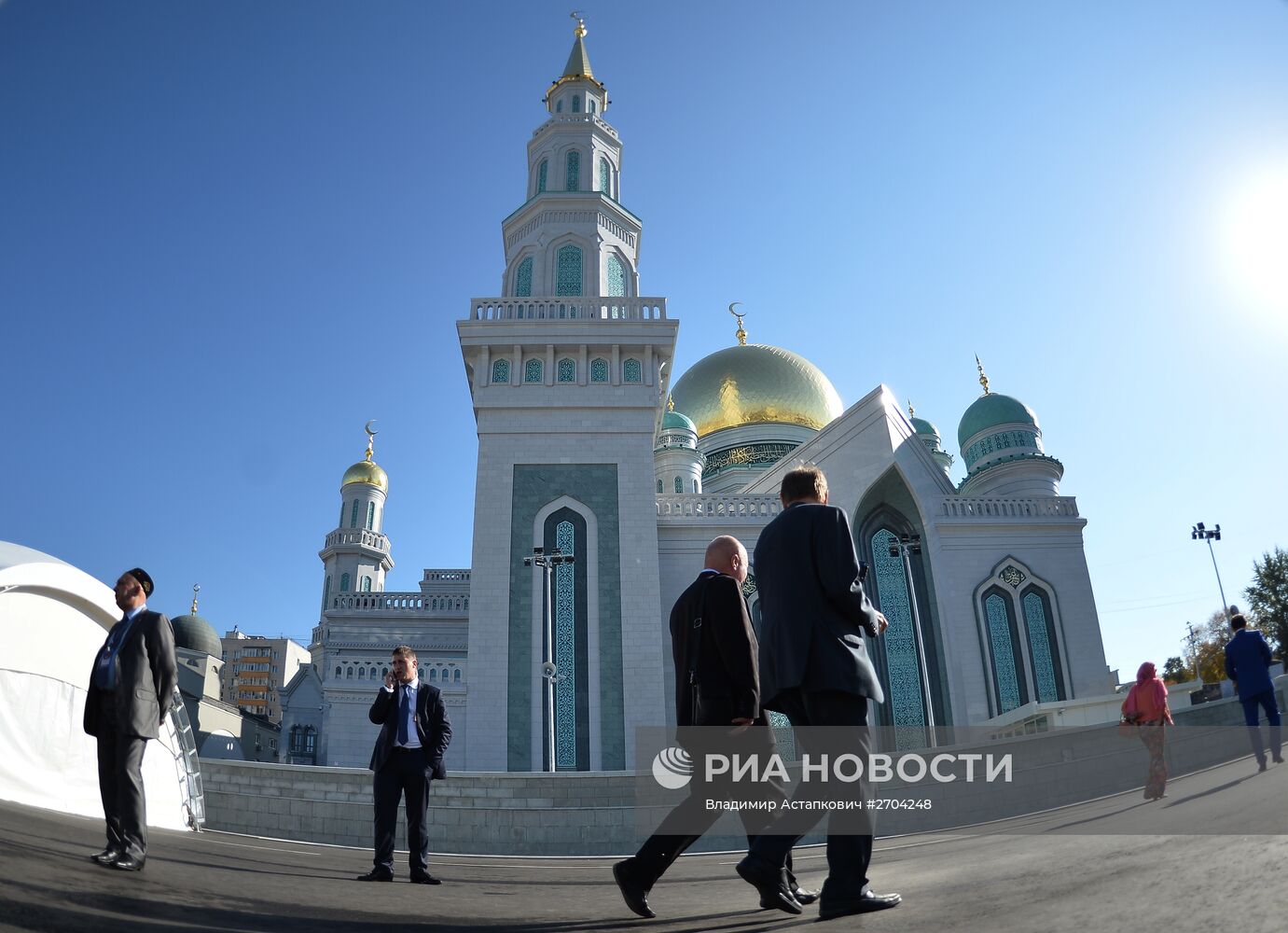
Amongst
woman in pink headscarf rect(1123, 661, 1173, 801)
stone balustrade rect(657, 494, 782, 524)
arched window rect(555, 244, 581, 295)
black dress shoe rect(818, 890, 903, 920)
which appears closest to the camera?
black dress shoe rect(818, 890, 903, 920)

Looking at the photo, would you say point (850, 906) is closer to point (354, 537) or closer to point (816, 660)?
point (816, 660)

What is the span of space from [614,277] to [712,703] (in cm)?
1810

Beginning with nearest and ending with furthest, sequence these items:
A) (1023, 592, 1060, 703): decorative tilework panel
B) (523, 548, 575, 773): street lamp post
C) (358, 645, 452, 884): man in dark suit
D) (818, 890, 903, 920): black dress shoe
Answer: (818, 890, 903, 920): black dress shoe < (358, 645, 452, 884): man in dark suit < (523, 548, 575, 773): street lamp post < (1023, 592, 1060, 703): decorative tilework panel

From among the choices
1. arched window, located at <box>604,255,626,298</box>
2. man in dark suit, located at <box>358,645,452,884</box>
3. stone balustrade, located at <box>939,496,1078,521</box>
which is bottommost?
man in dark suit, located at <box>358,645,452,884</box>

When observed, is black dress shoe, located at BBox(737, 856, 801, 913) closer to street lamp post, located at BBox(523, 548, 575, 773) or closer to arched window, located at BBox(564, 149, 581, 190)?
street lamp post, located at BBox(523, 548, 575, 773)

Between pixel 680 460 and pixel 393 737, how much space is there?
2136cm

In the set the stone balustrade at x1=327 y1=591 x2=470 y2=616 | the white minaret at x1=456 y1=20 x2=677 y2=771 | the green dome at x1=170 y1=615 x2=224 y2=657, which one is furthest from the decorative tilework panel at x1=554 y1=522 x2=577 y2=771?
the green dome at x1=170 y1=615 x2=224 y2=657

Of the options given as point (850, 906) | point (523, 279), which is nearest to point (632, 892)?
point (850, 906)

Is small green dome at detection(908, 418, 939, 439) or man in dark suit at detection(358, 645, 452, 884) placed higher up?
small green dome at detection(908, 418, 939, 439)

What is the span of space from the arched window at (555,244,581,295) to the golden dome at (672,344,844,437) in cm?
1050

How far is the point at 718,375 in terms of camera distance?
102ft

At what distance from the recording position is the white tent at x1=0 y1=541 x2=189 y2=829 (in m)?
5.39

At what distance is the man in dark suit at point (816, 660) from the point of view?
2.98 m

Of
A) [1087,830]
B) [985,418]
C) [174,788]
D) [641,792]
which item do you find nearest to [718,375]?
[985,418]
